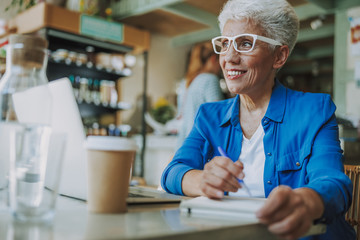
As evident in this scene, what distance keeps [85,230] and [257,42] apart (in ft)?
3.24

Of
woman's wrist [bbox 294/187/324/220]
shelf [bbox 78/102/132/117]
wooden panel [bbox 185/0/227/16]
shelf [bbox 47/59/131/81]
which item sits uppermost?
wooden panel [bbox 185/0/227/16]

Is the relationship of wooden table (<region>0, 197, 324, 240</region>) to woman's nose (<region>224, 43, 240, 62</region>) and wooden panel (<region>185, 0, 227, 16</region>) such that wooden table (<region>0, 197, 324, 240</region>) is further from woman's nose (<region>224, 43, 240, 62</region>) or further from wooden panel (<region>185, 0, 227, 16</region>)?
wooden panel (<region>185, 0, 227, 16</region>)

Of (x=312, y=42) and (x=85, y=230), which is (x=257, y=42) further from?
(x=312, y=42)

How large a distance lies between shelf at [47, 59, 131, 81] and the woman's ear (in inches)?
123

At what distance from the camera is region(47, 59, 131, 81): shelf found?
4164mm

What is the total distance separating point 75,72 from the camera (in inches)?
175

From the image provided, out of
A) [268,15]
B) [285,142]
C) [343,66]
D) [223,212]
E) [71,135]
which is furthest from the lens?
[343,66]

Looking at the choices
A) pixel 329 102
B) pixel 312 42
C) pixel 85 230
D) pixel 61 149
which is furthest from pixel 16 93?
pixel 312 42

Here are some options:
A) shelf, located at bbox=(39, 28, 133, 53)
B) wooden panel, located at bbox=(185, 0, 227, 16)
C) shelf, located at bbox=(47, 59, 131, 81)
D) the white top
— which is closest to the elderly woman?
the white top

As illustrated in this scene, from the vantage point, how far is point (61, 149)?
0.65 meters

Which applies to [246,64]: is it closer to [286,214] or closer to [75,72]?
[286,214]

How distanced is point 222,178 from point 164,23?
5.03m

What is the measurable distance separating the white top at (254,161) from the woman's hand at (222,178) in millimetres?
366

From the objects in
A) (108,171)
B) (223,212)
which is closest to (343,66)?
(223,212)
